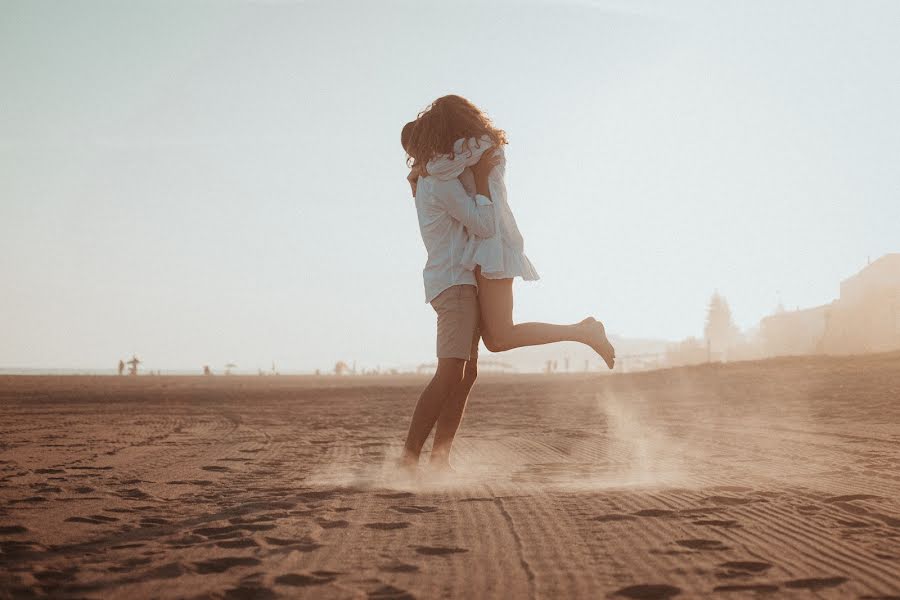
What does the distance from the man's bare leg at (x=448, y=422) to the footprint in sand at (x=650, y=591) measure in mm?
2206

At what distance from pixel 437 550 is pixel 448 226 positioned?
2145mm

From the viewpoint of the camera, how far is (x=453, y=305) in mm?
3859

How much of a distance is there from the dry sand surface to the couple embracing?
0.43 metres

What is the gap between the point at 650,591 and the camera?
1.68m

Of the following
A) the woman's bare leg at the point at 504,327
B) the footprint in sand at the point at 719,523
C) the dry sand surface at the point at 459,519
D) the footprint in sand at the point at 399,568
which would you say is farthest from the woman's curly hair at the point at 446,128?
the footprint in sand at the point at 399,568

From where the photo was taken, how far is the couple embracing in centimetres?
385

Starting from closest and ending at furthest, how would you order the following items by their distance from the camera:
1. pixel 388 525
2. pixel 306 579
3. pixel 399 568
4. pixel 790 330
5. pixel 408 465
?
pixel 306 579
pixel 399 568
pixel 388 525
pixel 408 465
pixel 790 330

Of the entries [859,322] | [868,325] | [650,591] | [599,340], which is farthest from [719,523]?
[859,322]

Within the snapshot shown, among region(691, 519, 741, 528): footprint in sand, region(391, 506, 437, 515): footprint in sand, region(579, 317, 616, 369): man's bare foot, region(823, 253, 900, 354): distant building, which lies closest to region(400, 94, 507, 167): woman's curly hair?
region(579, 317, 616, 369): man's bare foot

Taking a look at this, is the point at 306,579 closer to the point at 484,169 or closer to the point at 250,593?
the point at 250,593

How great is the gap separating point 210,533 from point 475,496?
1062 mm

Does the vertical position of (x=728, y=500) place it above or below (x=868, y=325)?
below

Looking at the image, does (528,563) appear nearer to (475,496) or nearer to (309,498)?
(475,496)

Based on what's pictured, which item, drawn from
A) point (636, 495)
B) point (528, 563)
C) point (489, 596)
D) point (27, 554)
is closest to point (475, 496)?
point (636, 495)
